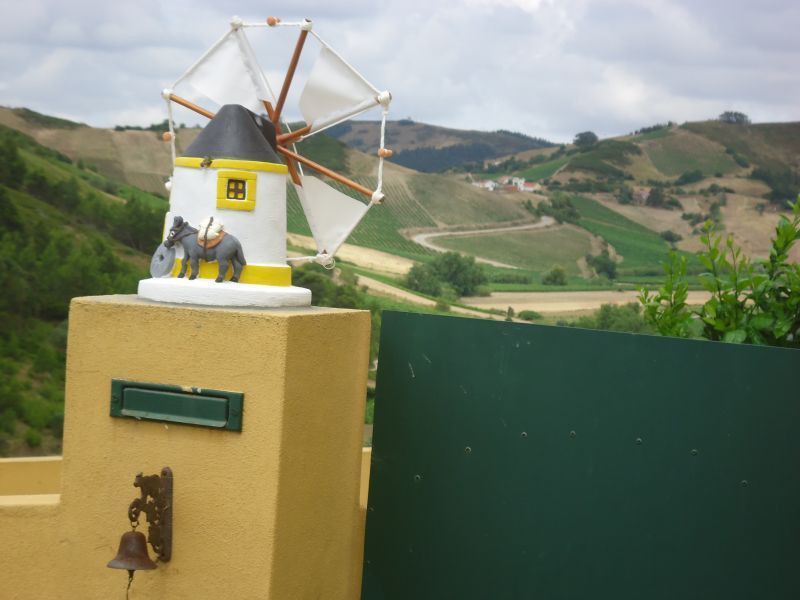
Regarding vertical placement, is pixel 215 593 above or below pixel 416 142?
below

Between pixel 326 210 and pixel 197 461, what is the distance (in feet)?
4.46

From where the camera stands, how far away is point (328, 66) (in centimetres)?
404

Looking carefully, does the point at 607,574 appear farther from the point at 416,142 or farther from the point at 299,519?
the point at 416,142

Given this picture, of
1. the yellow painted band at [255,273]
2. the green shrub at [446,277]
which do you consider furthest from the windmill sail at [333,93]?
the green shrub at [446,277]

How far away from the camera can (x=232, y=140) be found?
373cm

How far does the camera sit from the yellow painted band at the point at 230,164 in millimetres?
3680

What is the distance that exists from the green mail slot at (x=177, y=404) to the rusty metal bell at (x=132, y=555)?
16.5 inches

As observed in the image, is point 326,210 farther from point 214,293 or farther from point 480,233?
point 480,233

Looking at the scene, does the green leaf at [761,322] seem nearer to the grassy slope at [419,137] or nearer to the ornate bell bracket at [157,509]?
the ornate bell bracket at [157,509]

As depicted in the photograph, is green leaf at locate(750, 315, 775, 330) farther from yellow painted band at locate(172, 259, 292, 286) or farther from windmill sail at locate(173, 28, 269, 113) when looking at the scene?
windmill sail at locate(173, 28, 269, 113)

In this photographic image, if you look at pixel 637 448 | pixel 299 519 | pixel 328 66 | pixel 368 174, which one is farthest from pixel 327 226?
pixel 368 174

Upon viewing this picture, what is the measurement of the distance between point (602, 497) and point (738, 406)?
667 mm

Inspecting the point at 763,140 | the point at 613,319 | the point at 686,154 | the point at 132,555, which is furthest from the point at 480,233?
the point at 132,555

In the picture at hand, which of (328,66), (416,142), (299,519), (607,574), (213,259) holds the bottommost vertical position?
(607,574)
